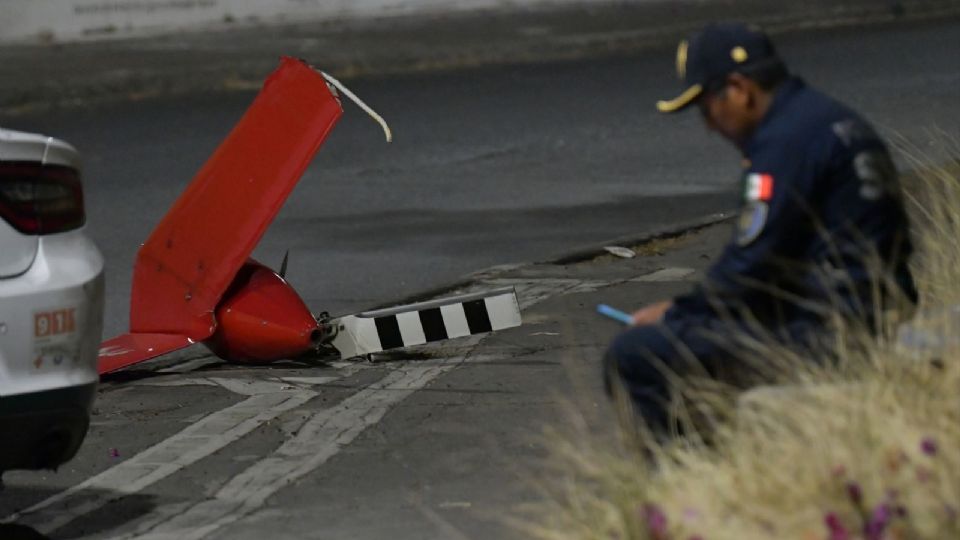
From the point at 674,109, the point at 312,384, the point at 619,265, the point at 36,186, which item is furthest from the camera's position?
the point at 619,265

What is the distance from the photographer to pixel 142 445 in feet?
22.9

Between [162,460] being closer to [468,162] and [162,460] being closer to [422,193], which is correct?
[422,193]

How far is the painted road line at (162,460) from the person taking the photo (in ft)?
20.1

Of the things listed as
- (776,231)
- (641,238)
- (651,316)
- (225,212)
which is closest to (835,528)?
(776,231)

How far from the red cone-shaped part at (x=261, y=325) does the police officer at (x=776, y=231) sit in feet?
10.7

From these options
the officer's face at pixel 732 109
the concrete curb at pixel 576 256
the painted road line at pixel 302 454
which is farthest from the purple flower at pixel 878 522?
the concrete curb at pixel 576 256

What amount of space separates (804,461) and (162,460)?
3.00 m

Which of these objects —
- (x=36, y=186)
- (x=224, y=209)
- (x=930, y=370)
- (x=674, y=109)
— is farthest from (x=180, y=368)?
(x=930, y=370)

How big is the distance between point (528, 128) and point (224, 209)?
381 inches

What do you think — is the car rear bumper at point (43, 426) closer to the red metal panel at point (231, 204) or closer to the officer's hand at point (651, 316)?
the officer's hand at point (651, 316)

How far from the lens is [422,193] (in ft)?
46.2

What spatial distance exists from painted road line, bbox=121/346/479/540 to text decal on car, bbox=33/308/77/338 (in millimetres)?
682

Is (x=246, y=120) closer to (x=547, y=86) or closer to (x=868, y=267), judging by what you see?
(x=868, y=267)

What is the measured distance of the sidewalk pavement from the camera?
21219 mm
